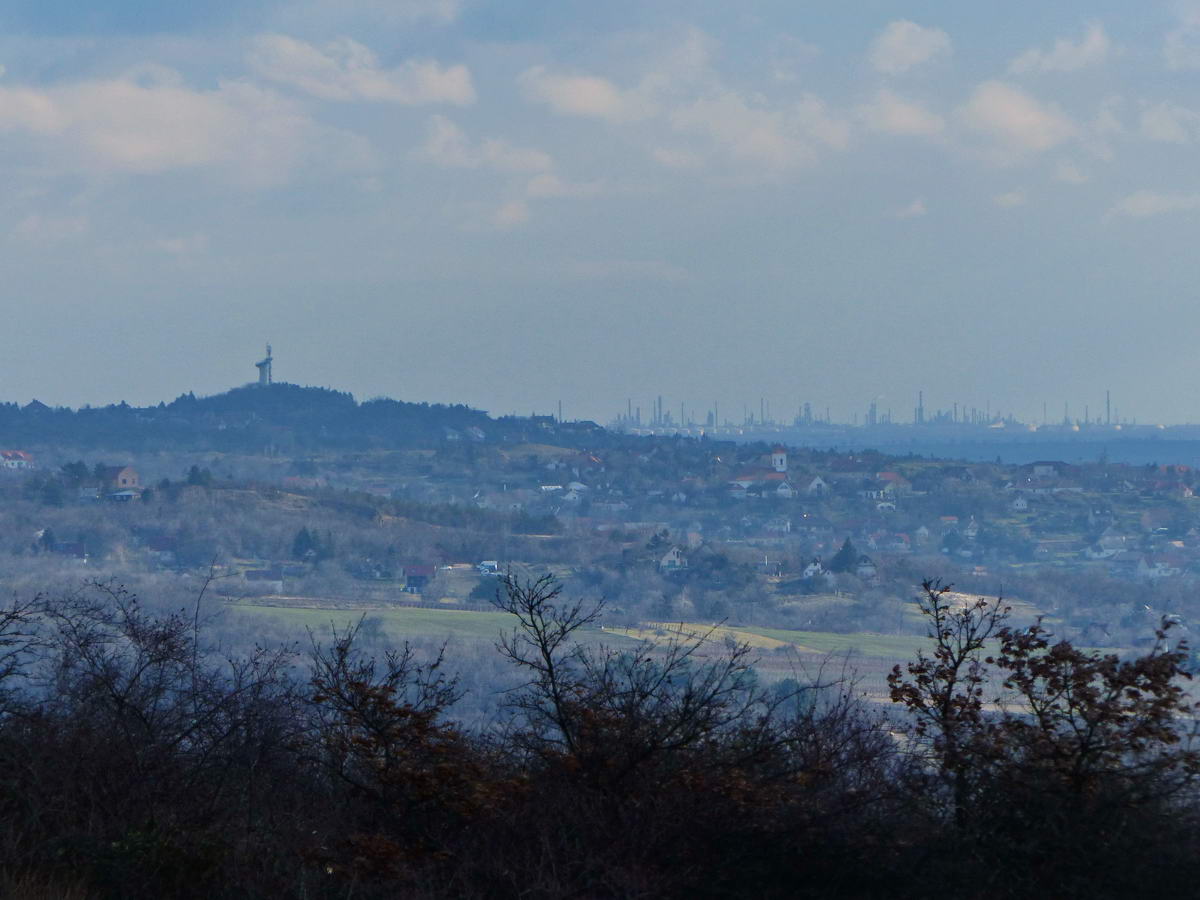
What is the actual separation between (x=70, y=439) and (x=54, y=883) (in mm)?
144462

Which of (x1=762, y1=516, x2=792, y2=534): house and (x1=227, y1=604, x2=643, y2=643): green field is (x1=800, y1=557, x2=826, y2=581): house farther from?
(x1=227, y1=604, x2=643, y2=643): green field

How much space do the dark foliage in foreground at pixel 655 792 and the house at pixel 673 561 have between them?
80.9m

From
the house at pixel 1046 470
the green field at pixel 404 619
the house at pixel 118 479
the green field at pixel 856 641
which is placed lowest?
the green field at pixel 856 641

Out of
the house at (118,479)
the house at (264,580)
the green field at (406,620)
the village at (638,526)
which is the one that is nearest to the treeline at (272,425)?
the village at (638,526)

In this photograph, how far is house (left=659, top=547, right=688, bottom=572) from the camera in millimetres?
89688

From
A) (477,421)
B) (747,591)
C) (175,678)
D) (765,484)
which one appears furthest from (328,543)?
(175,678)

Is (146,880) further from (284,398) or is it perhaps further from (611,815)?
(284,398)

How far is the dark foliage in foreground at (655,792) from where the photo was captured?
6.57 metres

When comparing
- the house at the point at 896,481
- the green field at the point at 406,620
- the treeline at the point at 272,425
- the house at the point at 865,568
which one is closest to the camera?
the green field at the point at 406,620

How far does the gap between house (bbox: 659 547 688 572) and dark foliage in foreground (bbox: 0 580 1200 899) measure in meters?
80.9

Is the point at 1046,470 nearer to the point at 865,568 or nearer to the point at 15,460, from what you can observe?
the point at 865,568

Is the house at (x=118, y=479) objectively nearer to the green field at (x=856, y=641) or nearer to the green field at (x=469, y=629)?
the green field at (x=469, y=629)

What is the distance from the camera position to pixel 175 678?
11016mm

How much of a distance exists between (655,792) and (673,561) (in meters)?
84.3
